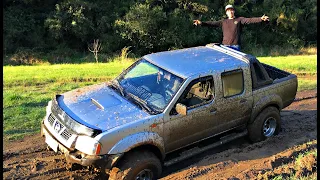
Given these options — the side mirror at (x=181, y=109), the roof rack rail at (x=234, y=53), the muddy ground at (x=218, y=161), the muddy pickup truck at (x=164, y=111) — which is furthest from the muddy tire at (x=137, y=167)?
the roof rack rail at (x=234, y=53)

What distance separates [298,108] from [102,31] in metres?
29.9

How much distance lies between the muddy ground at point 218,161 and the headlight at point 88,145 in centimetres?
90

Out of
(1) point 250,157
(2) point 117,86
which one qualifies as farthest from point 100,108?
(1) point 250,157

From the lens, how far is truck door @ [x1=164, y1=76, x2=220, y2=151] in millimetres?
6375

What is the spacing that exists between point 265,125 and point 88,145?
4.05 m

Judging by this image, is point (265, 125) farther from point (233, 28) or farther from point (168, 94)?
point (168, 94)

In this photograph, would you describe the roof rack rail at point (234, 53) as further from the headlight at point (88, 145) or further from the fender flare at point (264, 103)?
the headlight at point (88, 145)

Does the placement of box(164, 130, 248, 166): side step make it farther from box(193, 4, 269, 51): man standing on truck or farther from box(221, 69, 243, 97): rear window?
box(193, 4, 269, 51): man standing on truck

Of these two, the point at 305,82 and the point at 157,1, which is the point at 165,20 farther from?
the point at 305,82

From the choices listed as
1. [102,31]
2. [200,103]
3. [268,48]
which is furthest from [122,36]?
[200,103]

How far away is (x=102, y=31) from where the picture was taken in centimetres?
3819

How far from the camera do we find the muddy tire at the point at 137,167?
5.77 metres

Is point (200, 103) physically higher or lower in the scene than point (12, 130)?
higher

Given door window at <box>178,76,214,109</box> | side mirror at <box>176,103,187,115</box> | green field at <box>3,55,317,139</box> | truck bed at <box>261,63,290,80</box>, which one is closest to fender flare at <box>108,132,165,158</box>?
side mirror at <box>176,103,187,115</box>
